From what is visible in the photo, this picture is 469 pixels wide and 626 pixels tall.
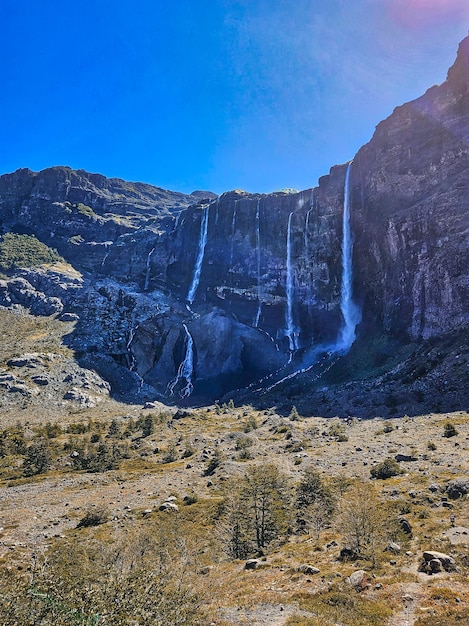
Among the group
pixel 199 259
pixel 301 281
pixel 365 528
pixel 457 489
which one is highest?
pixel 199 259

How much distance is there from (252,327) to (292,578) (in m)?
75.3

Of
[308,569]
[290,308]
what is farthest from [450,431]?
[290,308]

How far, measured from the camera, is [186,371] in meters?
80.4

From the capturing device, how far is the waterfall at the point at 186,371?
76438 millimetres

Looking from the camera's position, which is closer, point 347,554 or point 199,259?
point 347,554

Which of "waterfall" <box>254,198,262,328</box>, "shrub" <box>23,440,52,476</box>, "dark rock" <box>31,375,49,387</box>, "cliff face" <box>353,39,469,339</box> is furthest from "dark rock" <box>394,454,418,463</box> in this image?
"waterfall" <box>254,198,262,328</box>

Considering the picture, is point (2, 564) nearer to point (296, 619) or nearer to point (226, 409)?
point (296, 619)

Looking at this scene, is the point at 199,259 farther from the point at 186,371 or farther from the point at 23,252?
the point at 23,252

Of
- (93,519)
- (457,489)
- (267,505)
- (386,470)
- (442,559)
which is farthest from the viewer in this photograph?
(386,470)

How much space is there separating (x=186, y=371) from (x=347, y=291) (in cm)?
3837

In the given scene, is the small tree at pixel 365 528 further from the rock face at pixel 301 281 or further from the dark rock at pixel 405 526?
the rock face at pixel 301 281

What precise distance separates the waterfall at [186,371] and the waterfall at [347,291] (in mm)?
31201

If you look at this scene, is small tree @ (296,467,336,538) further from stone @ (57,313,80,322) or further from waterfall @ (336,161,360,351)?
stone @ (57,313,80,322)

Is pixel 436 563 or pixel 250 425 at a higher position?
pixel 436 563
